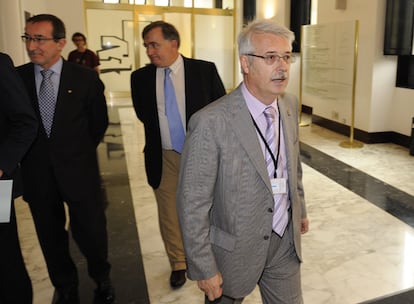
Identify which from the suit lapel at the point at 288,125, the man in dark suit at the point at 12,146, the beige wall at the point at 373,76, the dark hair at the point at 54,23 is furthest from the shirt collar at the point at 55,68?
the beige wall at the point at 373,76

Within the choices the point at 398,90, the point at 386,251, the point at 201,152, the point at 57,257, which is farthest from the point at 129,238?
the point at 398,90

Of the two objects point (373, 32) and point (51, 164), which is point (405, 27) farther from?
point (51, 164)

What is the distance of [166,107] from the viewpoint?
2666 millimetres

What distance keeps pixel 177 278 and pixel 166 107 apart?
1.13 metres

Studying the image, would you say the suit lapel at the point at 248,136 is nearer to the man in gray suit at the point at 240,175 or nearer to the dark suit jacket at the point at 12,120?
the man in gray suit at the point at 240,175

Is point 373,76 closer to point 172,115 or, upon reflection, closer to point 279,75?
point 172,115

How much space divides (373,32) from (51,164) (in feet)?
19.6

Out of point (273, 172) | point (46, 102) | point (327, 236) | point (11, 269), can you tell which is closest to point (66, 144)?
point (46, 102)

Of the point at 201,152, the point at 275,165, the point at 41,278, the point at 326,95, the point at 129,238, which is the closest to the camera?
the point at 201,152

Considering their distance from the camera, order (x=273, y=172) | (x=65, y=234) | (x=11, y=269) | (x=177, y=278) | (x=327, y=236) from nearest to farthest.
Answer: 1. (x=273, y=172)
2. (x=11, y=269)
3. (x=65, y=234)
4. (x=177, y=278)
5. (x=327, y=236)

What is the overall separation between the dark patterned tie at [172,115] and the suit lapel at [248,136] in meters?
1.21

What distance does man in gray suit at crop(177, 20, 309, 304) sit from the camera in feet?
4.72

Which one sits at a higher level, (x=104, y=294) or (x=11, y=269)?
(x=11, y=269)

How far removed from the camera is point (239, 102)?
1.49 metres
